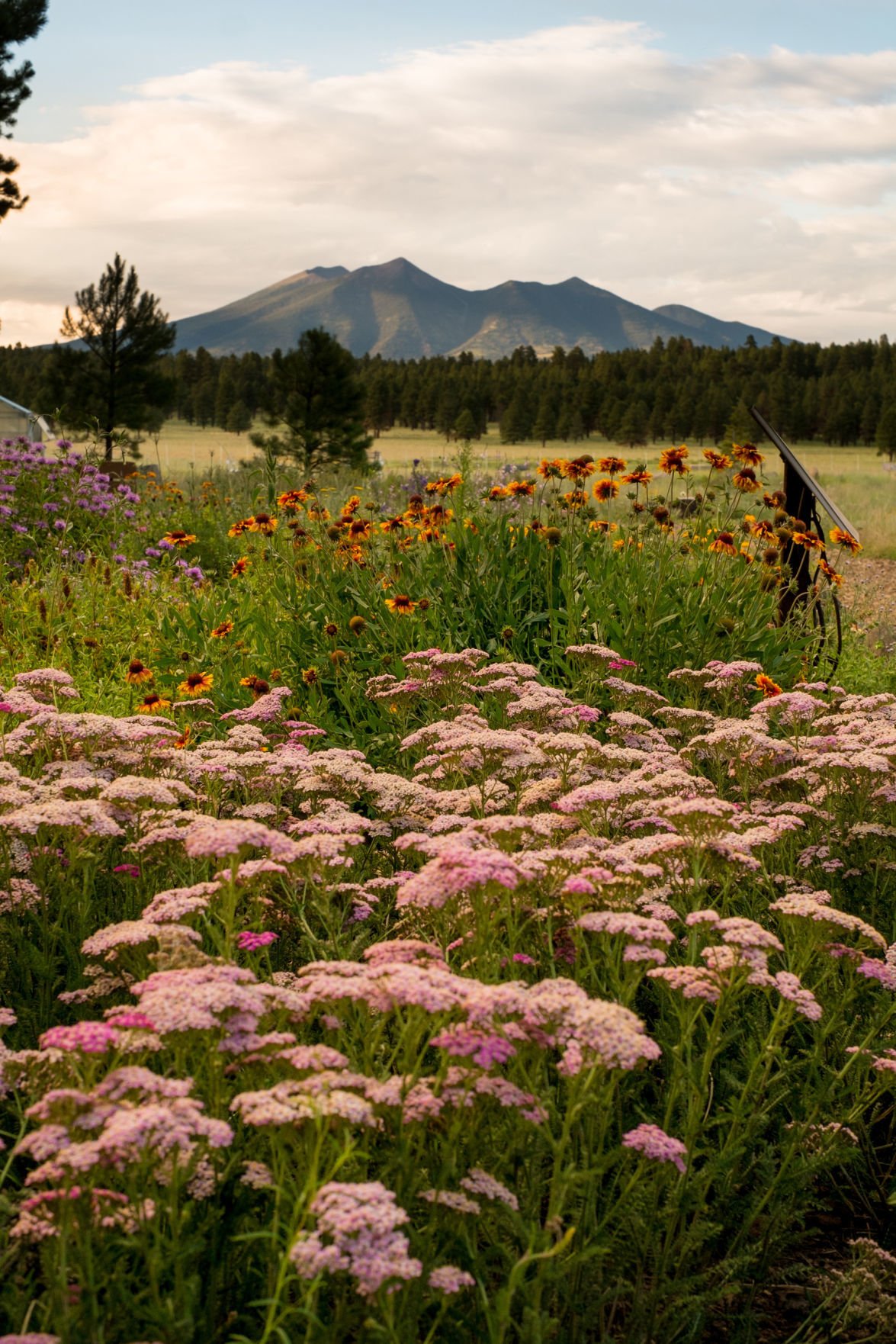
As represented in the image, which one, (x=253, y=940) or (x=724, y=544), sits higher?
(x=724, y=544)

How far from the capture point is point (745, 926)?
2.40 m

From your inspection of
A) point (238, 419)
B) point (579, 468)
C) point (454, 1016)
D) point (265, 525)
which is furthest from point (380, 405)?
point (454, 1016)

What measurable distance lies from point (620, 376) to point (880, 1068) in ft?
294

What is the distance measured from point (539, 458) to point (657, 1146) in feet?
63.6

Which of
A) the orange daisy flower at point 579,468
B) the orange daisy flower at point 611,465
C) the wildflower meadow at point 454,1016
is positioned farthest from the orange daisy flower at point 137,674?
the orange daisy flower at point 611,465

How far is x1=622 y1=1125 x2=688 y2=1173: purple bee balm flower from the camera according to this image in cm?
208

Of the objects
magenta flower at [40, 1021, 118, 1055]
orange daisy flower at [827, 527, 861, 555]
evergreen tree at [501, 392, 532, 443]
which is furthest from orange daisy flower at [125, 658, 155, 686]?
evergreen tree at [501, 392, 532, 443]

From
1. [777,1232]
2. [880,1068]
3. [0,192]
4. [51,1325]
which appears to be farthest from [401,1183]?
[0,192]

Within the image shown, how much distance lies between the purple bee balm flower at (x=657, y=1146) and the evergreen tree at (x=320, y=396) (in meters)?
38.5

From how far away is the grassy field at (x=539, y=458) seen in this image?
23406 millimetres

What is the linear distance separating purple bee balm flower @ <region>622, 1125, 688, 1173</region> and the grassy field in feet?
22.0

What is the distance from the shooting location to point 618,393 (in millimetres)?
81750

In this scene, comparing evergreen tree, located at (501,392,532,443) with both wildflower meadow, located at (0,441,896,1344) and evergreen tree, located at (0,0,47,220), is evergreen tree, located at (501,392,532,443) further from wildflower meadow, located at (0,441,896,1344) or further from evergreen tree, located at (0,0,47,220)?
wildflower meadow, located at (0,441,896,1344)

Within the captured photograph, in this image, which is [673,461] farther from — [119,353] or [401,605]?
[119,353]
